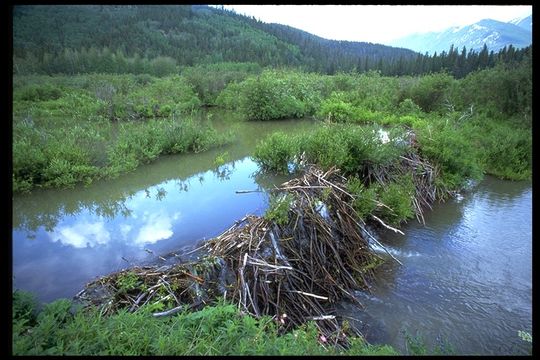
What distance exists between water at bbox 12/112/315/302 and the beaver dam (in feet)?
4.19

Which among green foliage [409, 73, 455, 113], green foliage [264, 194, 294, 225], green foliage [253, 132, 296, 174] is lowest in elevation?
green foliage [264, 194, 294, 225]

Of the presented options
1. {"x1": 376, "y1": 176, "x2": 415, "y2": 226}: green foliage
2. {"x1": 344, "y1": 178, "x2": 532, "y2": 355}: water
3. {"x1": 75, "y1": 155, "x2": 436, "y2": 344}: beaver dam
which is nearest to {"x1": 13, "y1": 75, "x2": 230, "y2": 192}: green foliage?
{"x1": 75, "y1": 155, "x2": 436, "y2": 344}: beaver dam

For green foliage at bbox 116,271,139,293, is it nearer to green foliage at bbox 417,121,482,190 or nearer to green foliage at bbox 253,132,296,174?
green foliage at bbox 253,132,296,174

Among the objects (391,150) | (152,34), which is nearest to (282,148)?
(391,150)

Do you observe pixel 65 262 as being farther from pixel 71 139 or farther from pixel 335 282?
pixel 71 139

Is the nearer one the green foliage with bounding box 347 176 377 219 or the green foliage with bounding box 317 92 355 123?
the green foliage with bounding box 347 176 377 219

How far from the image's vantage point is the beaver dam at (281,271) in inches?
188

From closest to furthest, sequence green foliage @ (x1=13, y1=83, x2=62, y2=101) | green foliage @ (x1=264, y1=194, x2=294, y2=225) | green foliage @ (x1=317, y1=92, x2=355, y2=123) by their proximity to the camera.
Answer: green foliage @ (x1=264, y1=194, x2=294, y2=225) < green foliage @ (x1=13, y1=83, x2=62, y2=101) < green foliage @ (x1=317, y1=92, x2=355, y2=123)

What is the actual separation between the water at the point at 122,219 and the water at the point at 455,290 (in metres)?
3.83

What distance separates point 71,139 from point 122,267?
751 centimetres

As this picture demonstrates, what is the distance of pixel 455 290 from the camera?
6.23 metres

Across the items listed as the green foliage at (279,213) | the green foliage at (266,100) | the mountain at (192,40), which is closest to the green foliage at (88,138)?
the green foliage at (279,213)

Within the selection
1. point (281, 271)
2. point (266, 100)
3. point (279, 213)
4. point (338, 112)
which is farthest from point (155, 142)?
point (338, 112)

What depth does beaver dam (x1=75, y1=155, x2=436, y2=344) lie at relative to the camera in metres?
4.77
